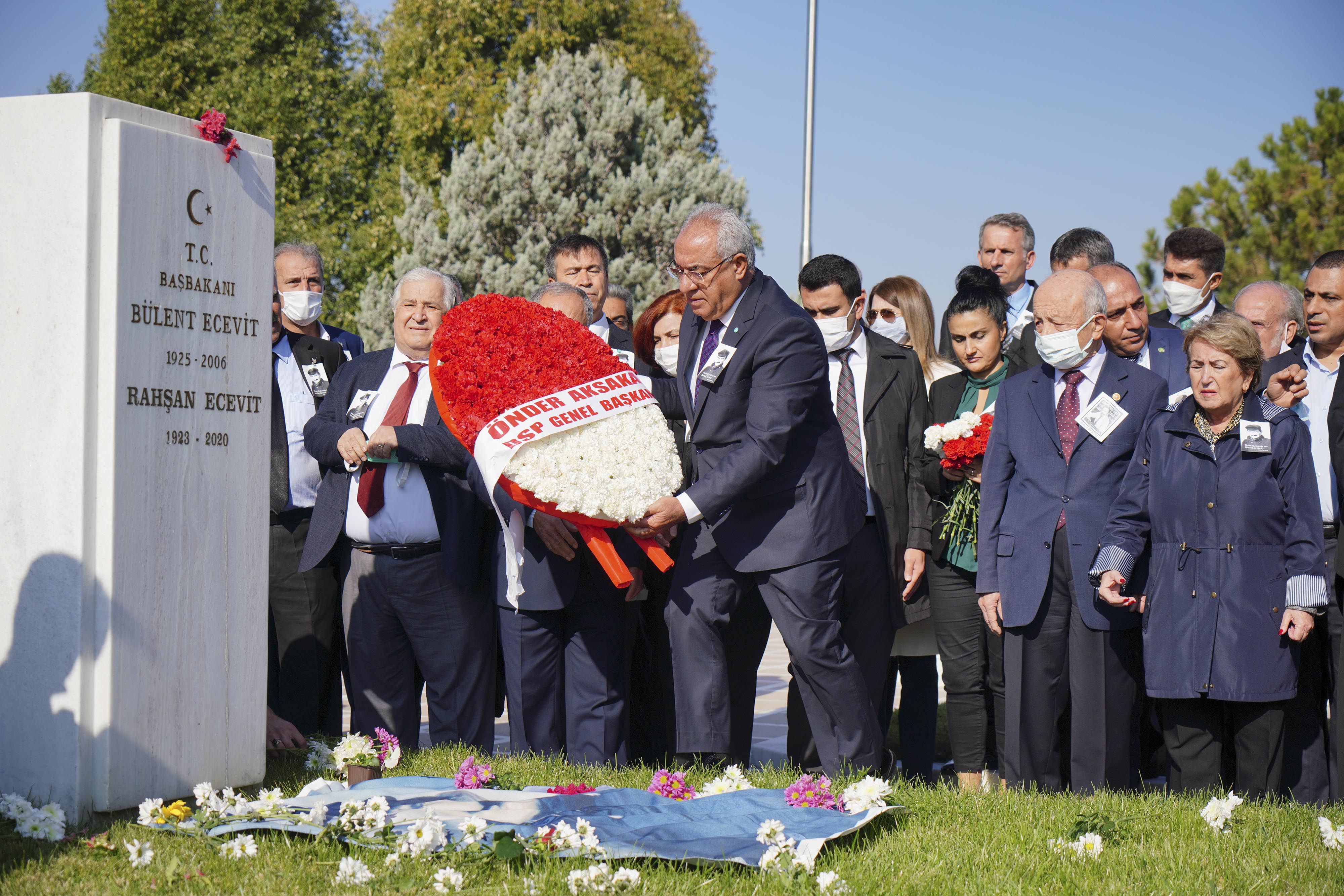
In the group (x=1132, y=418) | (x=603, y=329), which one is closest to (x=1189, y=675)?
(x=1132, y=418)

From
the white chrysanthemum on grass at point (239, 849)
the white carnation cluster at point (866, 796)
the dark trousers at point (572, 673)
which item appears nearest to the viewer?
the white chrysanthemum on grass at point (239, 849)

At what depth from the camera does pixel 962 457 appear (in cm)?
627

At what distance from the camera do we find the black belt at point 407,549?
6.23 m

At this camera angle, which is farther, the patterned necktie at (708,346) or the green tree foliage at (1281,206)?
the green tree foliage at (1281,206)

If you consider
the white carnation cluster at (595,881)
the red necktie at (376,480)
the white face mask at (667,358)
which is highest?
the white face mask at (667,358)

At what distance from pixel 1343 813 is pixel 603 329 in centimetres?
442

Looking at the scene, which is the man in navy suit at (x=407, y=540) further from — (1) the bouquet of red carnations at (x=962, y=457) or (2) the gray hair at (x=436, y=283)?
(1) the bouquet of red carnations at (x=962, y=457)

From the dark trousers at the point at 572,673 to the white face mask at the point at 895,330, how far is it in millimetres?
2550

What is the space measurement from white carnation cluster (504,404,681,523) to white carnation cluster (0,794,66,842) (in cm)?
209

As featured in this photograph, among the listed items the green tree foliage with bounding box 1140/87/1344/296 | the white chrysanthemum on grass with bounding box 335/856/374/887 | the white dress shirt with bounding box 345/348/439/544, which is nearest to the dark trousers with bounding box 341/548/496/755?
the white dress shirt with bounding box 345/348/439/544

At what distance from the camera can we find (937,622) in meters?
6.60

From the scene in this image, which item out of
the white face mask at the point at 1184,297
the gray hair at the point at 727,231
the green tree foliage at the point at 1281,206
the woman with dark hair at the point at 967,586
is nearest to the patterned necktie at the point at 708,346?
the gray hair at the point at 727,231

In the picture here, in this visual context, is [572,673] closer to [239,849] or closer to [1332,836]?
[239,849]

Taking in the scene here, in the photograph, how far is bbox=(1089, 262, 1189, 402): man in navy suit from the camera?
6703 mm
